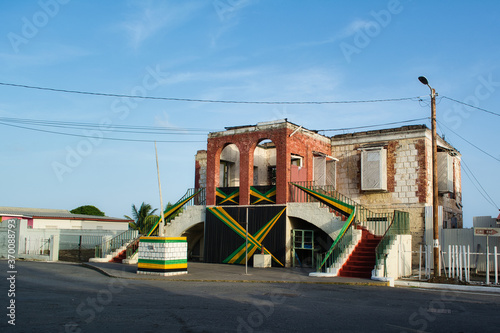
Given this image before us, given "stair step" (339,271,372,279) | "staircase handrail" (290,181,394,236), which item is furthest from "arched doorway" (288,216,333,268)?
"stair step" (339,271,372,279)

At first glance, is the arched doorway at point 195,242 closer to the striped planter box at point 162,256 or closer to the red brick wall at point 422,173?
the striped planter box at point 162,256

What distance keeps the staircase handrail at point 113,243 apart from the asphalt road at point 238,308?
10938 millimetres

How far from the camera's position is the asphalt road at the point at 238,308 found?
27.3ft

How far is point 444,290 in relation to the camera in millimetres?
14891

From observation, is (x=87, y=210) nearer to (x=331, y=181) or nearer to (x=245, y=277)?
(x=331, y=181)

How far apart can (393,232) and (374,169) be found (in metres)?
5.78

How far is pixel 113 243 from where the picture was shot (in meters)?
27.4

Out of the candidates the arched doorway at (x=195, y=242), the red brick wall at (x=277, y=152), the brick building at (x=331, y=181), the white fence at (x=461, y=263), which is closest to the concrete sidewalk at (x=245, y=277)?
the white fence at (x=461, y=263)

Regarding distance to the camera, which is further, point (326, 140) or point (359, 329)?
point (326, 140)

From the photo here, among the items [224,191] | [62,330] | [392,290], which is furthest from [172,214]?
[62,330]

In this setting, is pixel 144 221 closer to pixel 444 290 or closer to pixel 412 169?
pixel 412 169

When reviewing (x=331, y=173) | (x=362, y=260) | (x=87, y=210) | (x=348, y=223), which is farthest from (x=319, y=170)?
(x=87, y=210)

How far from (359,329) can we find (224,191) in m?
17.7

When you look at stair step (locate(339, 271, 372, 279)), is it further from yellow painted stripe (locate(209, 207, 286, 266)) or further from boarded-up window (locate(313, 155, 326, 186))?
boarded-up window (locate(313, 155, 326, 186))
